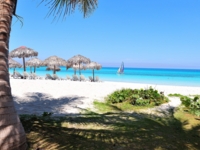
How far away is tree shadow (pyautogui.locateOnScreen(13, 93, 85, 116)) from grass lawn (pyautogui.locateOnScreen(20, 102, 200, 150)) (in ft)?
5.91

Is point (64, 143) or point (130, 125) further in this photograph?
point (130, 125)

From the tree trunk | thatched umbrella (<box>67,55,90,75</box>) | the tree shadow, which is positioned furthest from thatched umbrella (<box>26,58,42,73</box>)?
the tree trunk

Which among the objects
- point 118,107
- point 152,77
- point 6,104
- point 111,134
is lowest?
point 152,77

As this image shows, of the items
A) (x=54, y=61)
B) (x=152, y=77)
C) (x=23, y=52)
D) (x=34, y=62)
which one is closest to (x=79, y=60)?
(x=54, y=61)

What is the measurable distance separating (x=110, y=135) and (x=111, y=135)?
2cm

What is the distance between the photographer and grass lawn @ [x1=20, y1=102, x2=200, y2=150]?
2924mm

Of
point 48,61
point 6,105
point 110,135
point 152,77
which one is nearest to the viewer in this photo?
point 6,105

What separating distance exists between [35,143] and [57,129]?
0.62 metres

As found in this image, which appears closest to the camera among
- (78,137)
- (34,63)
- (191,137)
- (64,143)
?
(64,143)

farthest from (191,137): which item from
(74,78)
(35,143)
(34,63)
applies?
(34,63)

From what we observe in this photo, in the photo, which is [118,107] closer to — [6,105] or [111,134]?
[111,134]

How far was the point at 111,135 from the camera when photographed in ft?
11.2

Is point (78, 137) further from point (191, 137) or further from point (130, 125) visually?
point (191, 137)

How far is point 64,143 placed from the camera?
9.38 feet
